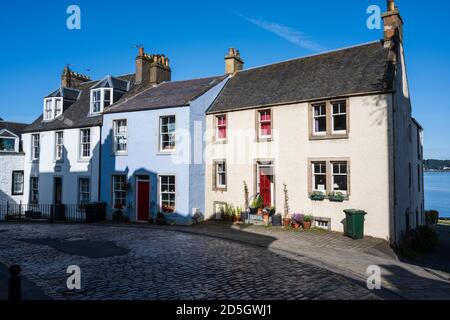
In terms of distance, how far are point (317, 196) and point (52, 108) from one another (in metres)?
22.5

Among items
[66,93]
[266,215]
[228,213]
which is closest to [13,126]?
[66,93]

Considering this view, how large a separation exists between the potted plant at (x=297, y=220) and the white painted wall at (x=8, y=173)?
2283 cm

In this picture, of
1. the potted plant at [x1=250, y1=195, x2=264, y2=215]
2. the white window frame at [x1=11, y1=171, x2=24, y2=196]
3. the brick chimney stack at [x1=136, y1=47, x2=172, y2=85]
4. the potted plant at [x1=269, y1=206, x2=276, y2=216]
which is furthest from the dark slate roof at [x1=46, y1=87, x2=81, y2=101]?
the potted plant at [x1=269, y1=206, x2=276, y2=216]

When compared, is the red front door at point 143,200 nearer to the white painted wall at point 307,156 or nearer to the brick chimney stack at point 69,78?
the white painted wall at point 307,156

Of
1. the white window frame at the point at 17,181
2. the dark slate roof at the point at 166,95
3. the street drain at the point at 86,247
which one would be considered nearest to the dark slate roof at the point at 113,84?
the dark slate roof at the point at 166,95

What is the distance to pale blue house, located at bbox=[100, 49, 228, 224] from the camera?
781 inches

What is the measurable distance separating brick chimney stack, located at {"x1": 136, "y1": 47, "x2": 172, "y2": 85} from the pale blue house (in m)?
3.18

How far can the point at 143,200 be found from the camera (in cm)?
2102

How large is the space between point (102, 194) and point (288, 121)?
43.5ft

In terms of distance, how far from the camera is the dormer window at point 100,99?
2469cm

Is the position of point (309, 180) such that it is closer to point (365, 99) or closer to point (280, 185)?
point (280, 185)

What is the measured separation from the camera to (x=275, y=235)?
15.3 meters

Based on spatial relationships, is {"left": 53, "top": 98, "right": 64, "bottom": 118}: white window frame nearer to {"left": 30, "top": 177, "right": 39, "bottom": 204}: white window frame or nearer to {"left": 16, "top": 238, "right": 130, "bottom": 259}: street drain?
{"left": 30, "top": 177, "right": 39, "bottom": 204}: white window frame
